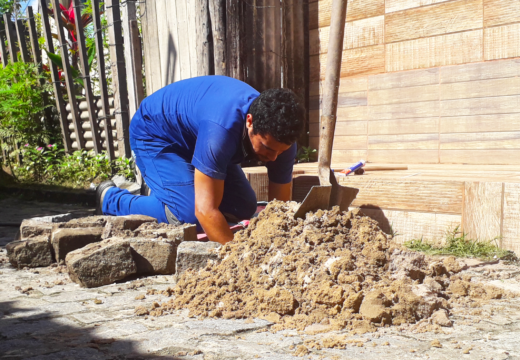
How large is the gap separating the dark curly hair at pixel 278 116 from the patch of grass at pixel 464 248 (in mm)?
1101

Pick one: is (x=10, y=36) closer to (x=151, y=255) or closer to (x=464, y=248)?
(x=151, y=255)

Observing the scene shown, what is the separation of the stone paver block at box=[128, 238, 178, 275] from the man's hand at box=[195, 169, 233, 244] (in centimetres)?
26

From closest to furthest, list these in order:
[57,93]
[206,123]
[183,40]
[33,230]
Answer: [206,123] < [33,230] < [183,40] < [57,93]

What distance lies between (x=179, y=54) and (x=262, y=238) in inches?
118

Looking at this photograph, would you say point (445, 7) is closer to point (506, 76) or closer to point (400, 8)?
point (400, 8)

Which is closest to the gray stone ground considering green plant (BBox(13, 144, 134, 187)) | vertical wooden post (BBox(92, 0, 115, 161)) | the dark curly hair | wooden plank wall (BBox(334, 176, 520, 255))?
wooden plank wall (BBox(334, 176, 520, 255))

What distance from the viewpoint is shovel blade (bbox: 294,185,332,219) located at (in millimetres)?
2580

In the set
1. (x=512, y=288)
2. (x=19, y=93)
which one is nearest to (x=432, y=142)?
(x=512, y=288)

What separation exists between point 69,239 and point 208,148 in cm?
104

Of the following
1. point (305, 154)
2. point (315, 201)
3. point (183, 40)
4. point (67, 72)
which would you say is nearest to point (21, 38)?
point (67, 72)

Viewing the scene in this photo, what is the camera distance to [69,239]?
3.05 metres

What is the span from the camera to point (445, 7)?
4445 mm

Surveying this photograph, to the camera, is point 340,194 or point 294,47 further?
point 294,47

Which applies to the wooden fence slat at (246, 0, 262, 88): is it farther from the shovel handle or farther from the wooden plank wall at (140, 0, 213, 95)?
the shovel handle
